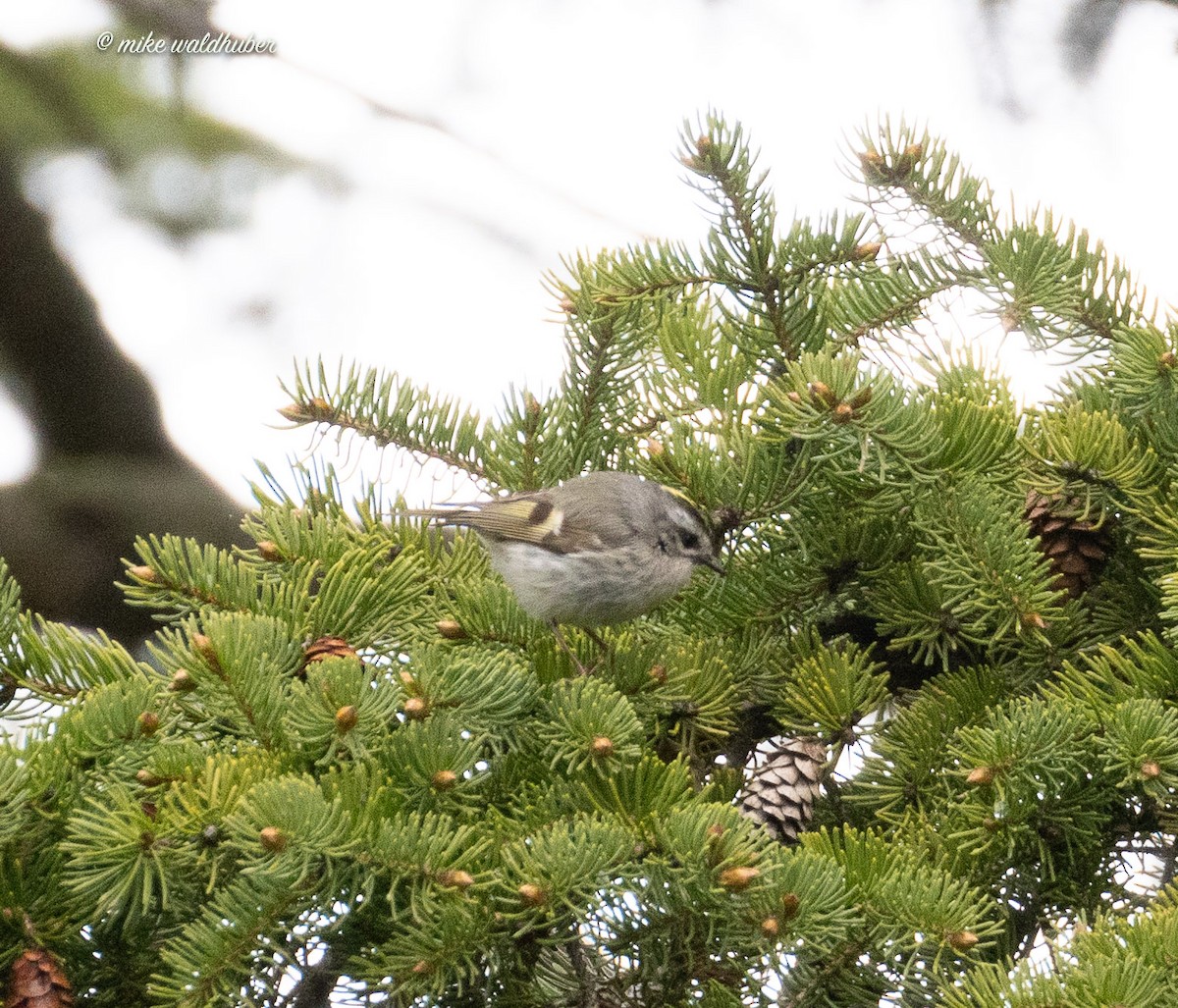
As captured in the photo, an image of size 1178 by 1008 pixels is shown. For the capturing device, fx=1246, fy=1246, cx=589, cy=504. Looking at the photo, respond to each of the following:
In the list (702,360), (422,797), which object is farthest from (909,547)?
(422,797)

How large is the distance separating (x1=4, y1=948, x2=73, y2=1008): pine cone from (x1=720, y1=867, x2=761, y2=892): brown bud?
58 cm

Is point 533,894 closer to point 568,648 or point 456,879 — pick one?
point 456,879

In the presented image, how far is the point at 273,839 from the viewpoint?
952 mm

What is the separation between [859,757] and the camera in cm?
137

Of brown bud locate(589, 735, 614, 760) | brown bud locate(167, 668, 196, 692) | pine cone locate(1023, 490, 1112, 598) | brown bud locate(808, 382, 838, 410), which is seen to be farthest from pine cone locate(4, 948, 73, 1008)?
pine cone locate(1023, 490, 1112, 598)

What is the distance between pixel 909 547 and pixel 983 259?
39cm

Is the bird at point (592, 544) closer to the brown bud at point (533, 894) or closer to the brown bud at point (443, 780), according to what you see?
the brown bud at point (443, 780)

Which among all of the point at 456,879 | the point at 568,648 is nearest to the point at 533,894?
the point at 456,879

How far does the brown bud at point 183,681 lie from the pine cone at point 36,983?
246 mm

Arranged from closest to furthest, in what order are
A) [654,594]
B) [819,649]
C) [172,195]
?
1. [819,649]
2. [654,594]
3. [172,195]

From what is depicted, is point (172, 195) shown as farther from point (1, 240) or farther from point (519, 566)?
point (519, 566)

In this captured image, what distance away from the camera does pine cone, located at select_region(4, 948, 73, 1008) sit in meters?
1.05

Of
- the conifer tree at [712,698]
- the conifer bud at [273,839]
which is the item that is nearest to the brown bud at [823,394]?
the conifer tree at [712,698]

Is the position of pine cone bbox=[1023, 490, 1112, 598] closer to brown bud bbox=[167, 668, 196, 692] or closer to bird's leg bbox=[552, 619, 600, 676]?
bird's leg bbox=[552, 619, 600, 676]
